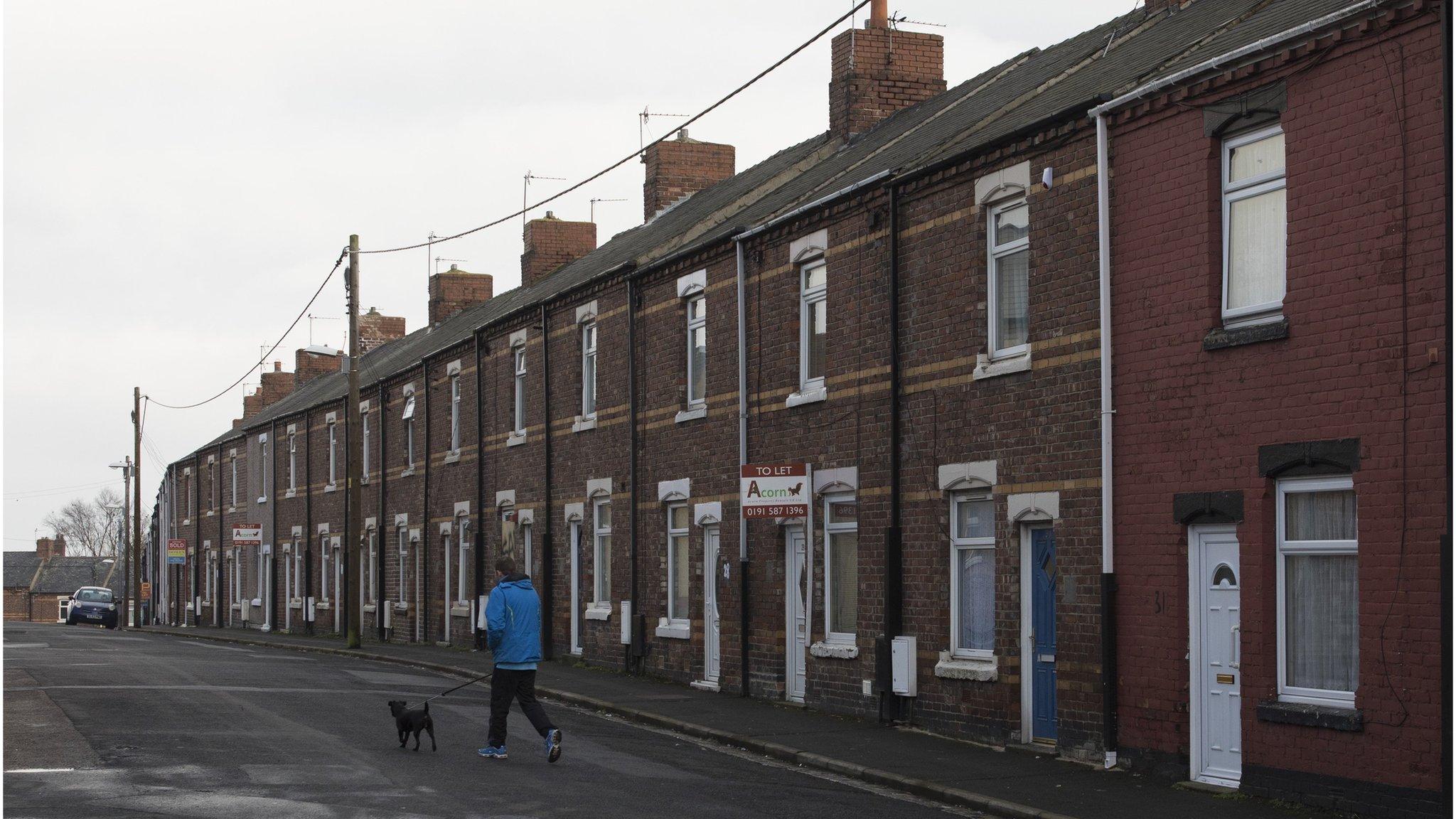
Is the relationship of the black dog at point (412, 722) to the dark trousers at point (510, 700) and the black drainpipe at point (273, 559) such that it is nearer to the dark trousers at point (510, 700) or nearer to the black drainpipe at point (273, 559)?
the dark trousers at point (510, 700)

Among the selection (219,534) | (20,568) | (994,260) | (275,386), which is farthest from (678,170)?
(20,568)

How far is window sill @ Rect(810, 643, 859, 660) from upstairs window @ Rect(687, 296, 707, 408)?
16.4 feet

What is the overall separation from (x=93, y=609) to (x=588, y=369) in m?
39.9

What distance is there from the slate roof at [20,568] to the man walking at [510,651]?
340ft

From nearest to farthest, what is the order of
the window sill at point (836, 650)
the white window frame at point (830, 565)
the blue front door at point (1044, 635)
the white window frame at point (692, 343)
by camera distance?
the blue front door at point (1044, 635) < the window sill at point (836, 650) < the white window frame at point (830, 565) < the white window frame at point (692, 343)

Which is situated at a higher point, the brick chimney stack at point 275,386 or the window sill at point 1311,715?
the brick chimney stack at point 275,386

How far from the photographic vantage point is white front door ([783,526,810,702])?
2112 centimetres

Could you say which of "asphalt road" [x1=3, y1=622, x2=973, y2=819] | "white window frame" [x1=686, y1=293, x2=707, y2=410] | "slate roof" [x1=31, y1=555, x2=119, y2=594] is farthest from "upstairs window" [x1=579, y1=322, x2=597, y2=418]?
"slate roof" [x1=31, y1=555, x2=119, y2=594]

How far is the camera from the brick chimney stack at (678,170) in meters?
35.9

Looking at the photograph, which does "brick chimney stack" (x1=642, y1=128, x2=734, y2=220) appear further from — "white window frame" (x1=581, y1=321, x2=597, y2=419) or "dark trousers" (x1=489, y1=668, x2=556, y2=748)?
"dark trousers" (x1=489, y1=668, x2=556, y2=748)

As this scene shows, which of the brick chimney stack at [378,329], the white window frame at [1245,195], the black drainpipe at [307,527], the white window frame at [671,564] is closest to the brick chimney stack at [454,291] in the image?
the black drainpipe at [307,527]

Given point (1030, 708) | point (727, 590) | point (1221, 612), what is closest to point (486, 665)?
point (727, 590)

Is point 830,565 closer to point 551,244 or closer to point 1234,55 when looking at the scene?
point 1234,55

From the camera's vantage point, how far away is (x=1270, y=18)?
14.9 m
